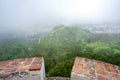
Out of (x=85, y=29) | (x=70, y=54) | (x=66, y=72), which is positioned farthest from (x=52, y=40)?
(x=66, y=72)

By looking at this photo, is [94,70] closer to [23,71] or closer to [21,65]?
[23,71]

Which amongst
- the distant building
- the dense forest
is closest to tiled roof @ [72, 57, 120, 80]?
the distant building

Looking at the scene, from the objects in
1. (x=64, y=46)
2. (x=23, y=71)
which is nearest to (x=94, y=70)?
(x=23, y=71)

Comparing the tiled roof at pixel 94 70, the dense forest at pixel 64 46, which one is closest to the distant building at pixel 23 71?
the tiled roof at pixel 94 70

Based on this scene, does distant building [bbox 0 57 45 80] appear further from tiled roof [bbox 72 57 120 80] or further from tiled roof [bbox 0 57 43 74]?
tiled roof [bbox 72 57 120 80]

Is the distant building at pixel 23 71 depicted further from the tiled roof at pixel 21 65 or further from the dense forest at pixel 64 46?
the dense forest at pixel 64 46

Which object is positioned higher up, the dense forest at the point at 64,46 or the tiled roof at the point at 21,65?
the tiled roof at the point at 21,65
